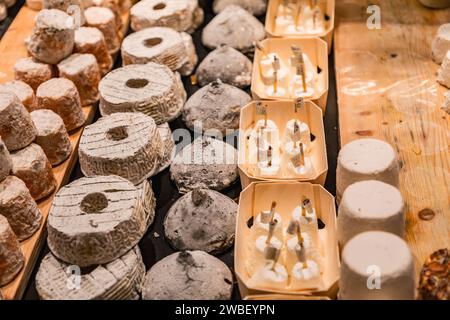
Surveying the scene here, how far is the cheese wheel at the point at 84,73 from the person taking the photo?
339 centimetres

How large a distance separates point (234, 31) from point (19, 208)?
1767 millimetres

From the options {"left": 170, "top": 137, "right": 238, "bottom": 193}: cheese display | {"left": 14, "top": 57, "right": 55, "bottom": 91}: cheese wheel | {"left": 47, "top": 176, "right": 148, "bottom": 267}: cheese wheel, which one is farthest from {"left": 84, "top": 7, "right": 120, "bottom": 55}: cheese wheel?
{"left": 47, "top": 176, "right": 148, "bottom": 267}: cheese wheel

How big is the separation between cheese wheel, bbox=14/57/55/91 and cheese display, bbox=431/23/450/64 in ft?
6.71

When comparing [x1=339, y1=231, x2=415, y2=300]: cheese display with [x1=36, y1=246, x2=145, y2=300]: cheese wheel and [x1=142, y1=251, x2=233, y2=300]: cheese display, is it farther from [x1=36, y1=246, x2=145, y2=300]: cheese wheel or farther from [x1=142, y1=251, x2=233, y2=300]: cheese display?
[x1=36, y1=246, x2=145, y2=300]: cheese wheel

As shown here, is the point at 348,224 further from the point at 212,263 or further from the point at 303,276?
the point at 212,263

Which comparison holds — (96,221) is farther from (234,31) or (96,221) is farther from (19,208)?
(234,31)

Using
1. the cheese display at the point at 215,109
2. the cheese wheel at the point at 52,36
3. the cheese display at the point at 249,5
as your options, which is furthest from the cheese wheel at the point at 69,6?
the cheese display at the point at 249,5

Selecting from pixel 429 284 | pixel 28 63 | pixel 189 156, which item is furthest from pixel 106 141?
pixel 429 284

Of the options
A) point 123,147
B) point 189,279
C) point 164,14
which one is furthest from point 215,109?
point 189,279

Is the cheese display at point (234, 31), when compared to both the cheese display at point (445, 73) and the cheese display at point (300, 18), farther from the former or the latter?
the cheese display at point (445, 73)

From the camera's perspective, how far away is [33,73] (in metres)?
3.41

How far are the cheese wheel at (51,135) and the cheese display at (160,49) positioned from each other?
0.66 metres

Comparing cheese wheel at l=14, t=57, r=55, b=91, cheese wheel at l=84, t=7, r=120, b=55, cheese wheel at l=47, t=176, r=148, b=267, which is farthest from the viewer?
cheese wheel at l=84, t=7, r=120, b=55

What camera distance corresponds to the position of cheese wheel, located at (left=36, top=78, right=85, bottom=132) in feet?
10.4
